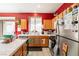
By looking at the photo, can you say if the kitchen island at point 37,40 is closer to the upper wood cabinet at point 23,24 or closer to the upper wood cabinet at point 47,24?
the upper wood cabinet at point 47,24

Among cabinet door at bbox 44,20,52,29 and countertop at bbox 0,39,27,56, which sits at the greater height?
cabinet door at bbox 44,20,52,29

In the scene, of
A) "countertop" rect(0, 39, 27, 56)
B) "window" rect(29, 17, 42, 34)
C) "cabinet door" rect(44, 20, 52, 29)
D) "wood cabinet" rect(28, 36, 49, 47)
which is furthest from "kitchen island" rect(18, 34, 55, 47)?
"countertop" rect(0, 39, 27, 56)

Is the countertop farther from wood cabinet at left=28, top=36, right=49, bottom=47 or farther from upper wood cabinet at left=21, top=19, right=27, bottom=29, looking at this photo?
upper wood cabinet at left=21, top=19, right=27, bottom=29

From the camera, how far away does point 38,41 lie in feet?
26.4

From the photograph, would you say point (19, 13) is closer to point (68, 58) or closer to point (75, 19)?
point (75, 19)

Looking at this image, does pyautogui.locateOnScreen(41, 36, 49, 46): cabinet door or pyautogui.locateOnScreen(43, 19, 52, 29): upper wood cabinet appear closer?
pyautogui.locateOnScreen(41, 36, 49, 46): cabinet door

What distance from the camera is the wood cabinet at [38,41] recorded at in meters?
7.94

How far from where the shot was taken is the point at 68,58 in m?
0.76

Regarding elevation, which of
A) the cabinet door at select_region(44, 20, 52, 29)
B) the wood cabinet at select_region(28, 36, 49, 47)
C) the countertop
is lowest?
the wood cabinet at select_region(28, 36, 49, 47)

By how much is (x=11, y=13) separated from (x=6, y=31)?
1.56 m

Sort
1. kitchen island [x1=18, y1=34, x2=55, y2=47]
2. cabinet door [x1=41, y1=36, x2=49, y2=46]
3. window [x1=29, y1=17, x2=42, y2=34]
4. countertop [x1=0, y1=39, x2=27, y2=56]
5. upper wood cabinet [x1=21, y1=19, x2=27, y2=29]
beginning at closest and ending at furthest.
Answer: countertop [x1=0, y1=39, x2=27, y2=56] → kitchen island [x1=18, y1=34, x2=55, y2=47] → cabinet door [x1=41, y1=36, x2=49, y2=46] → upper wood cabinet [x1=21, y1=19, x2=27, y2=29] → window [x1=29, y1=17, x2=42, y2=34]

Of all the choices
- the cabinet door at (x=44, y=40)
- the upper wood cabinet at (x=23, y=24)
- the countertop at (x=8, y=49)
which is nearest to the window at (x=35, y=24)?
the upper wood cabinet at (x=23, y=24)

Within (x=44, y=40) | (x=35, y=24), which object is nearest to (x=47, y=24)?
(x=35, y=24)

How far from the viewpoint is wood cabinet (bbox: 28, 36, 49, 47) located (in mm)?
7938
